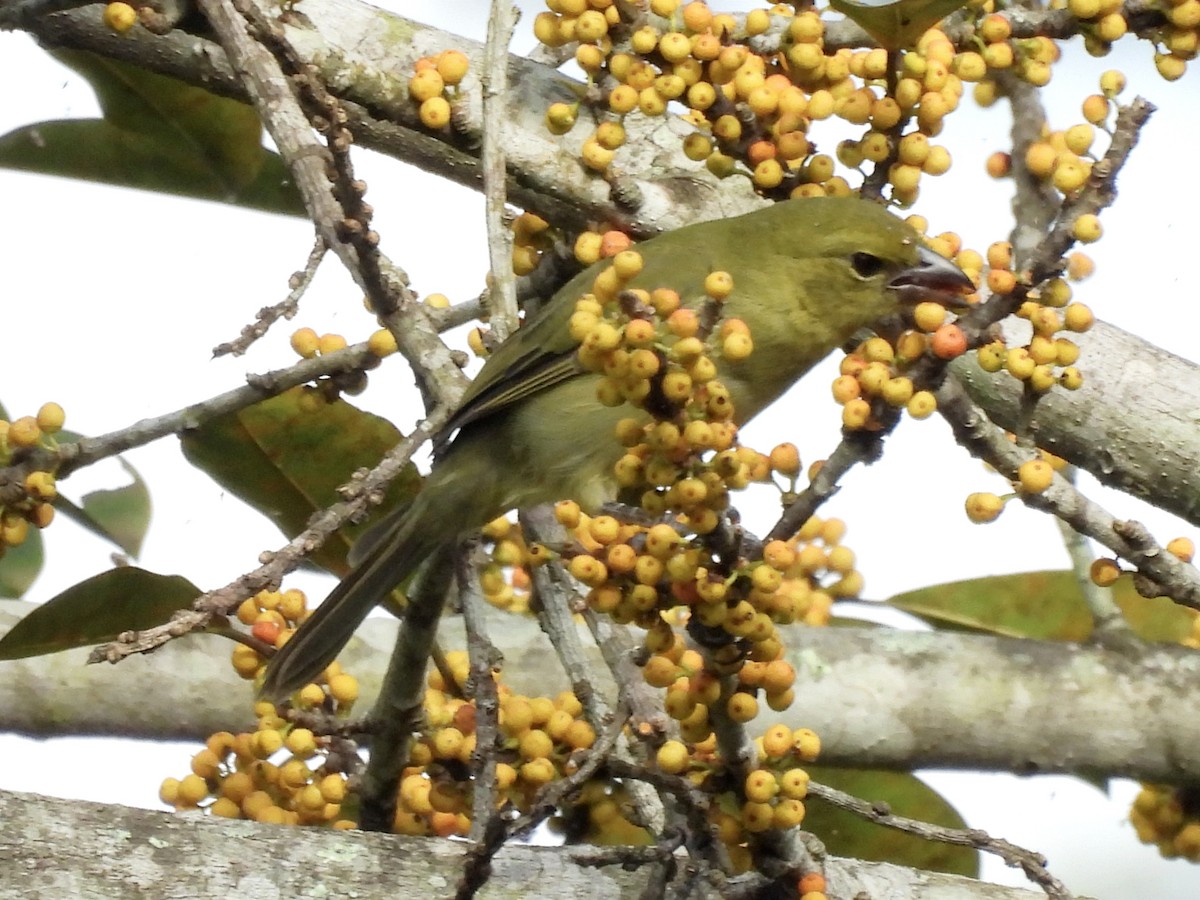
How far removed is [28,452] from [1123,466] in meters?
1.87

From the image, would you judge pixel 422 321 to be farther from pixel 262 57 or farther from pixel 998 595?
pixel 998 595

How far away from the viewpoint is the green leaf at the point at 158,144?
365 centimetres

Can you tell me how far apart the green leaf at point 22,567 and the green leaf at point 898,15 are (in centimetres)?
235

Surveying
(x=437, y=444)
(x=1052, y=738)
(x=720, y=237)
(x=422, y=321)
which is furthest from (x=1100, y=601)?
(x=422, y=321)

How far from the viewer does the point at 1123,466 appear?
2965 mm

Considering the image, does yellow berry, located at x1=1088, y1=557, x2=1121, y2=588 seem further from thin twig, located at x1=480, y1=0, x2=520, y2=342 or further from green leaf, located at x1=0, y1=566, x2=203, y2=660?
green leaf, located at x1=0, y1=566, x2=203, y2=660

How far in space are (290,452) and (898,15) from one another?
1.45m

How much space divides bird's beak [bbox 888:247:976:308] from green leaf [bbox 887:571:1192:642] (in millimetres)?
1012

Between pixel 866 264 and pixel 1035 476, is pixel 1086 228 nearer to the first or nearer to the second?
pixel 1035 476

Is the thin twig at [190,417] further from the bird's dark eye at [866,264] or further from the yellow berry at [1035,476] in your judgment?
the yellow berry at [1035,476]

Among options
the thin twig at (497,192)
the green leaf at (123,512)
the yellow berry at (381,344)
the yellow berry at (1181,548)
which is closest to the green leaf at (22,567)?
the green leaf at (123,512)

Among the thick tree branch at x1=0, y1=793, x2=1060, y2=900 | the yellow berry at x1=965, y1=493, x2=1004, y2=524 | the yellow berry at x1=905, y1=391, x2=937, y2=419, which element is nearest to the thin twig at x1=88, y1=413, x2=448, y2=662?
the thick tree branch at x1=0, y1=793, x2=1060, y2=900

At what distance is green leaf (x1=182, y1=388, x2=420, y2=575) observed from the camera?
10.6ft

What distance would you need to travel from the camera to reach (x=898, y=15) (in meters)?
2.48
